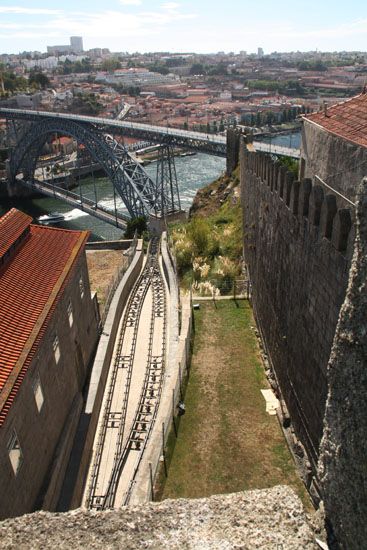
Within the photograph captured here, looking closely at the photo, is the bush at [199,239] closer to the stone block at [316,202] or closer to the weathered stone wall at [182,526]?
→ the stone block at [316,202]

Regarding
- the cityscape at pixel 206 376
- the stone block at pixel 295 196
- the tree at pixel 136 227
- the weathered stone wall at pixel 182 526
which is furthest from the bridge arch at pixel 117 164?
the weathered stone wall at pixel 182 526

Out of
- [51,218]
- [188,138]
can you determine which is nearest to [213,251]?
[188,138]

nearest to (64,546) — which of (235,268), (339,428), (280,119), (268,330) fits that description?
A: (339,428)

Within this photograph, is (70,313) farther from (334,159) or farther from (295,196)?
(334,159)

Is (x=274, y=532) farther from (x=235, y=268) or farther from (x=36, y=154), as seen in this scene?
(x=36, y=154)

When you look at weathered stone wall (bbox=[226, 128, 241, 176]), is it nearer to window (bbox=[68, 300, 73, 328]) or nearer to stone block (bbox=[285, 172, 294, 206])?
window (bbox=[68, 300, 73, 328])
